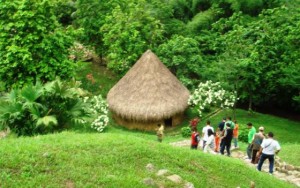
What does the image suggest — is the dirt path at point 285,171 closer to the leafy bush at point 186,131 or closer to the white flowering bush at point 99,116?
the leafy bush at point 186,131

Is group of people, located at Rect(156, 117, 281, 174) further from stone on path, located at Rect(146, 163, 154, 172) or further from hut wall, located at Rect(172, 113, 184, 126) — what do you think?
hut wall, located at Rect(172, 113, 184, 126)

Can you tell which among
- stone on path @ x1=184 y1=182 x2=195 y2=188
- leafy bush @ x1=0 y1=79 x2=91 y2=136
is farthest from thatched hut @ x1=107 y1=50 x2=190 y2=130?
stone on path @ x1=184 y1=182 x2=195 y2=188

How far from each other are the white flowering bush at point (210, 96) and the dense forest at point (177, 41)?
0.76m

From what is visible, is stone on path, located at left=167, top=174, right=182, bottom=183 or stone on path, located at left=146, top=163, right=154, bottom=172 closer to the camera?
stone on path, located at left=167, top=174, right=182, bottom=183

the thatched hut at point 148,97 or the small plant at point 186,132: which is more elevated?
the thatched hut at point 148,97

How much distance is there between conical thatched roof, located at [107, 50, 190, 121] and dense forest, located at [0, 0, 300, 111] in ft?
5.52

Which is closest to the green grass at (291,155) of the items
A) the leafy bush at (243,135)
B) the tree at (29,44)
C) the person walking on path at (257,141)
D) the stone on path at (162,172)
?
the person walking on path at (257,141)

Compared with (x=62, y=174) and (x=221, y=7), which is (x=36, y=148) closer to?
(x=62, y=174)

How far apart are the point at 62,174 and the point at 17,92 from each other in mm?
6248

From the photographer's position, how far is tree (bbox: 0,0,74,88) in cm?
1700

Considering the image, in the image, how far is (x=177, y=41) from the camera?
2453cm

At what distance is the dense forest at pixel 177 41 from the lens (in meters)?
17.4

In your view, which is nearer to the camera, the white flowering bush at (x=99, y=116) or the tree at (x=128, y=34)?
the white flowering bush at (x=99, y=116)

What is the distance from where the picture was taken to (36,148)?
9.12 m
